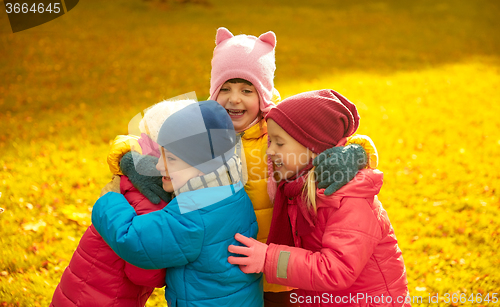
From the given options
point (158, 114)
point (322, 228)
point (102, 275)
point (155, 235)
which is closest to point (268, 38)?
point (158, 114)

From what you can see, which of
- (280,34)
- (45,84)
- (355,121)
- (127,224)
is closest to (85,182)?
(127,224)

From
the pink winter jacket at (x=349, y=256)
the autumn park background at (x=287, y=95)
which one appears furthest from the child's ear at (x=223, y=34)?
the autumn park background at (x=287, y=95)

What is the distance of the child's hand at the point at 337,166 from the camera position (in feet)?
6.64

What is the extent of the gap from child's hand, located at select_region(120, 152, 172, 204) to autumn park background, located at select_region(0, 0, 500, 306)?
5.61 ft

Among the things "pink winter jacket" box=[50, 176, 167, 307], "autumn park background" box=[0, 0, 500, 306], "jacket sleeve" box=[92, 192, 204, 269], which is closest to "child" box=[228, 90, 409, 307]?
"jacket sleeve" box=[92, 192, 204, 269]

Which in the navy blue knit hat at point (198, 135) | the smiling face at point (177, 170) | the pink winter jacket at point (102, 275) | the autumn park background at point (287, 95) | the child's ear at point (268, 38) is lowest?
the autumn park background at point (287, 95)

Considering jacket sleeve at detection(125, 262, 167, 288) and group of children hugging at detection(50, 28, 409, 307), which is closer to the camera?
group of children hugging at detection(50, 28, 409, 307)

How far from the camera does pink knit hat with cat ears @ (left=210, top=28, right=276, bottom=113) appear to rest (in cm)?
277

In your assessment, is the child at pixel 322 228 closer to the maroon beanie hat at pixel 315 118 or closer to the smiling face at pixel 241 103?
the maroon beanie hat at pixel 315 118

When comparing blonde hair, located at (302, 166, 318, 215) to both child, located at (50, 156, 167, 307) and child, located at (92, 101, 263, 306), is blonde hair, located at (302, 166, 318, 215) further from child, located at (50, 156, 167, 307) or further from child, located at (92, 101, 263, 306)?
child, located at (50, 156, 167, 307)

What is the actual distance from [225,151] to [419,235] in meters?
3.13

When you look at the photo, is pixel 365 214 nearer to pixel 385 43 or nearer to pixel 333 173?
pixel 333 173

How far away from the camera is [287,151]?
2.26 metres

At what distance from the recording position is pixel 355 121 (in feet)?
7.70
